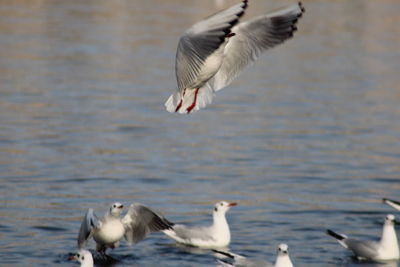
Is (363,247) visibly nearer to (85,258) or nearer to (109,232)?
(109,232)

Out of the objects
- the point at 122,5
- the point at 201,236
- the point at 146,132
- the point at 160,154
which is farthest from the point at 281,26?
the point at 122,5

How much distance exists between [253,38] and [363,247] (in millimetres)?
2597

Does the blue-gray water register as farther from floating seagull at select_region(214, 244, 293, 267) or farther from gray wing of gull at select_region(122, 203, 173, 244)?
floating seagull at select_region(214, 244, 293, 267)

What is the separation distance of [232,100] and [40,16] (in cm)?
1442

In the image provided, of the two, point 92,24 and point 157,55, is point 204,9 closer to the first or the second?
point 92,24

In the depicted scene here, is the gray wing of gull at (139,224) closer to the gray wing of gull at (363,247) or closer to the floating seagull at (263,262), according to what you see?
the floating seagull at (263,262)

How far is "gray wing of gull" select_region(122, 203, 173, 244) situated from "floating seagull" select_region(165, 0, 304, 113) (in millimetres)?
1601

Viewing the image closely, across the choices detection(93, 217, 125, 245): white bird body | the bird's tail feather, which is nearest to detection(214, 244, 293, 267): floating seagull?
detection(93, 217, 125, 245): white bird body

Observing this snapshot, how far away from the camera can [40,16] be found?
3322 centimetres

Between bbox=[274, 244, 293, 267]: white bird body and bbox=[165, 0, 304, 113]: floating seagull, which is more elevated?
bbox=[165, 0, 304, 113]: floating seagull

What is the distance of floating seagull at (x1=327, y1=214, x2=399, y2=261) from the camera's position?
10367 mm

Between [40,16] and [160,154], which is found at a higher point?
[40,16]

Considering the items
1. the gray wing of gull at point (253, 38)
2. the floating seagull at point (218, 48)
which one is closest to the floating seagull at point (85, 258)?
the floating seagull at point (218, 48)

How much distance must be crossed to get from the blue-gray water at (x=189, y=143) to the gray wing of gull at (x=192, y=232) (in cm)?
18
